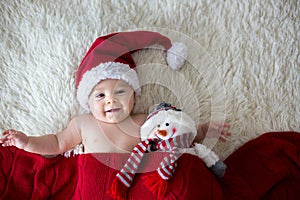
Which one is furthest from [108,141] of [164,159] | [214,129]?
[214,129]

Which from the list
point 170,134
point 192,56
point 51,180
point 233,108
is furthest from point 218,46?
point 51,180

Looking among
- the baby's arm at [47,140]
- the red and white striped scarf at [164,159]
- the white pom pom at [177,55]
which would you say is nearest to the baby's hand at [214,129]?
the red and white striped scarf at [164,159]

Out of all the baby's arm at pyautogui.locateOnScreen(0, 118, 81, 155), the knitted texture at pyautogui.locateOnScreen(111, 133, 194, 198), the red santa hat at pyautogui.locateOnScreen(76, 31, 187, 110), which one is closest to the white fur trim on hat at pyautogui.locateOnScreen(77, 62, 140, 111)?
the red santa hat at pyautogui.locateOnScreen(76, 31, 187, 110)

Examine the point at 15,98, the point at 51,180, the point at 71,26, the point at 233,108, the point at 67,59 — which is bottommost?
the point at 51,180

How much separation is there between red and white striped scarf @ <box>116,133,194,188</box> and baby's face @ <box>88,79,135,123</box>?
5.1 inches

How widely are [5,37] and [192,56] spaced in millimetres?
662

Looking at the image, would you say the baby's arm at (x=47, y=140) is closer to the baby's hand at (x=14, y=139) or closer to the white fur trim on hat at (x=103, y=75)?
the baby's hand at (x=14, y=139)

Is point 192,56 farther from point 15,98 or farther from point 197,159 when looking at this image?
point 15,98

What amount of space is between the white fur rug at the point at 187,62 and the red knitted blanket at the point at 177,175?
0.25 feet

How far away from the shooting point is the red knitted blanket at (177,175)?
38.0 inches

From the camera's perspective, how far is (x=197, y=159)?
99cm

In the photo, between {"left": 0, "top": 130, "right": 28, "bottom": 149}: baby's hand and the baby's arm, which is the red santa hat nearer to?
the baby's arm

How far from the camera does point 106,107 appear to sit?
1.05m

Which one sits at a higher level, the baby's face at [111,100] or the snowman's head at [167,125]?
the baby's face at [111,100]
